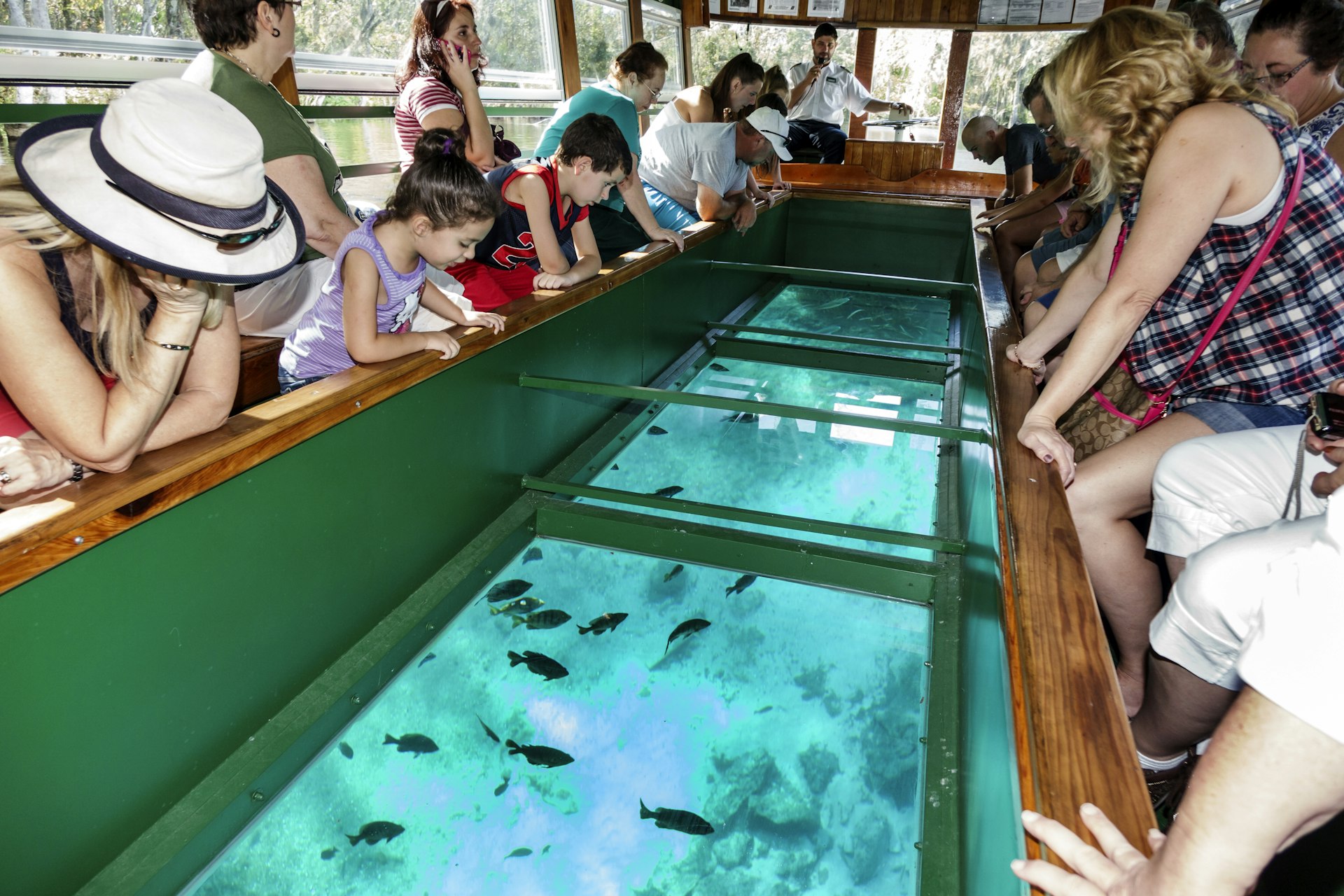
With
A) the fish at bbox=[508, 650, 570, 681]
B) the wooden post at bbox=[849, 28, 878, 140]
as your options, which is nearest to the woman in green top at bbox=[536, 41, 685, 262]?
the fish at bbox=[508, 650, 570, 681]

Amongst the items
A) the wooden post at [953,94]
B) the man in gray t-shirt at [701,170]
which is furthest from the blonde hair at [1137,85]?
the wooden post at [953,94]

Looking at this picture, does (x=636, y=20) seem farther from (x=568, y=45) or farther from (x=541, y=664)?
(x=541, y=664)

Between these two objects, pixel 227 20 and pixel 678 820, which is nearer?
A: pixel 678 820

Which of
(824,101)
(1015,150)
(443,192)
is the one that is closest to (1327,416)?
(443,192)

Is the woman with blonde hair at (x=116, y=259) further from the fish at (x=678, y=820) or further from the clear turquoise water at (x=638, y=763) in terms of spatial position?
the fish at (x=678, y=820)

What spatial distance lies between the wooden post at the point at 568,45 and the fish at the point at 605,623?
4.93m

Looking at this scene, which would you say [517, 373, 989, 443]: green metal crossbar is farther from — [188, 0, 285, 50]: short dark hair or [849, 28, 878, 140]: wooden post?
[849, 28, 878, 140]: wooden post

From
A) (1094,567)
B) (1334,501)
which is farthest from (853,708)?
(1334,501)

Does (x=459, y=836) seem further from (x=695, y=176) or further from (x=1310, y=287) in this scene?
(x=695, y=176)

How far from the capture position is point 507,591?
2.02 metres

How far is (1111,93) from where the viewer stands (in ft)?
4.49

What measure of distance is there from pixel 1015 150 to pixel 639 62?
2.57 metres

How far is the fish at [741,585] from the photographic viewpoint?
2.06m

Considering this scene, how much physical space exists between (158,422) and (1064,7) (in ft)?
28.6
